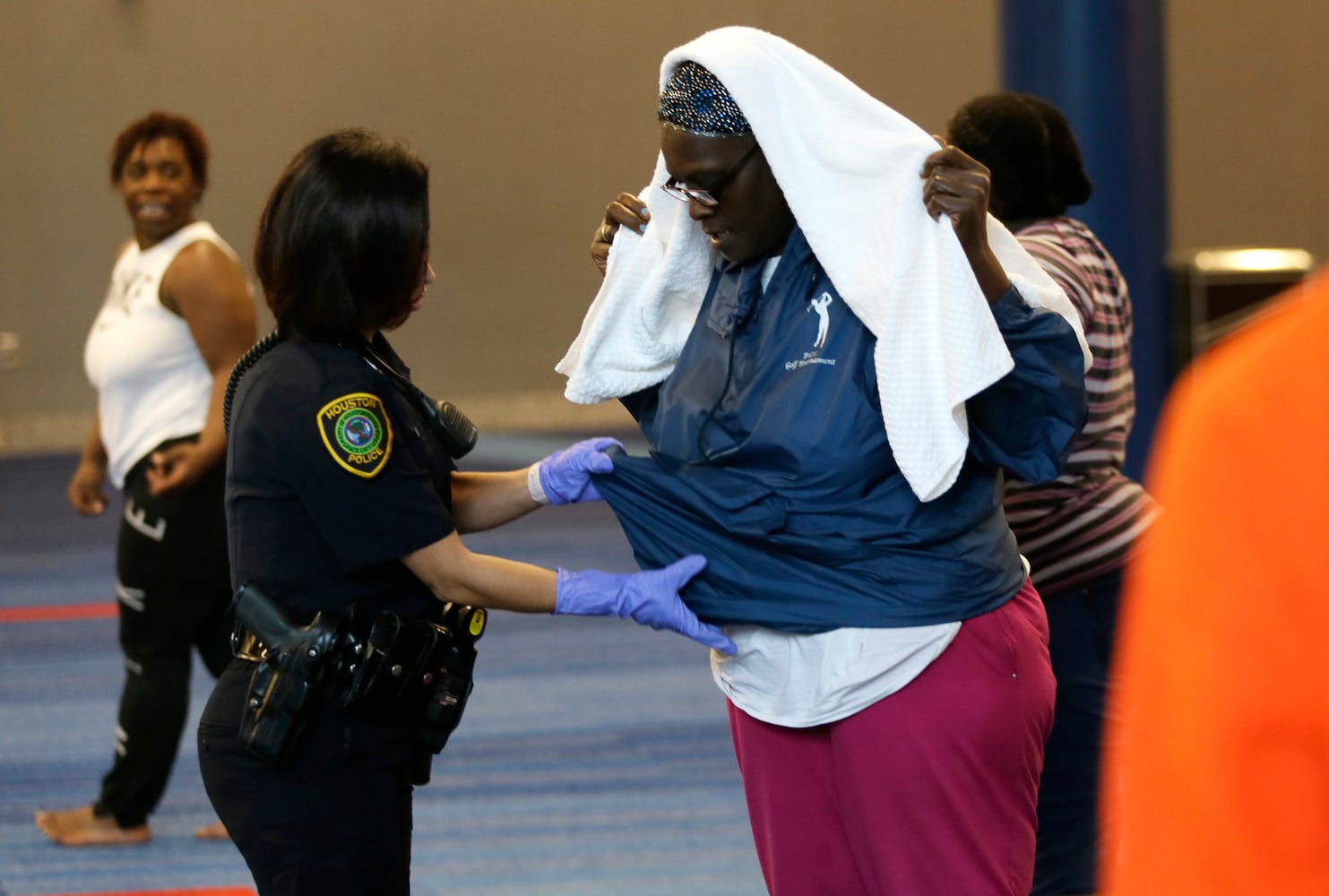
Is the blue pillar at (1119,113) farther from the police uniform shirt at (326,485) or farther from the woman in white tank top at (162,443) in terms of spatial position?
the police uniform shirt at (326,485)

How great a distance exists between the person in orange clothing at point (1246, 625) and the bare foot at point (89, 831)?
3480 mm

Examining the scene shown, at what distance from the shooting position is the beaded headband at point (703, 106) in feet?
5.95

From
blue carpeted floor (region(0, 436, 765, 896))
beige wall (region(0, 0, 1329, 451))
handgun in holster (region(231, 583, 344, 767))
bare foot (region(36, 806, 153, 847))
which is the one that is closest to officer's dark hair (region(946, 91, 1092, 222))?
handgun in holster (region(231, 583, 344, 767))

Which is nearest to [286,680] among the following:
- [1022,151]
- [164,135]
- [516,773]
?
[1022,151]

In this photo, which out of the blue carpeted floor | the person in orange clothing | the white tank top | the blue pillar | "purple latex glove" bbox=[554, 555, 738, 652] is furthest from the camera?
the blue pillar

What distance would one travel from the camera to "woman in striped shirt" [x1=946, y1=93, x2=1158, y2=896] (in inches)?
99.1

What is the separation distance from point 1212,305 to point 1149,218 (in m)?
0.70

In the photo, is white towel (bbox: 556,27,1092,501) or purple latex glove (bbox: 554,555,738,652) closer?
white towel (bbox: 556,27,1092,501)

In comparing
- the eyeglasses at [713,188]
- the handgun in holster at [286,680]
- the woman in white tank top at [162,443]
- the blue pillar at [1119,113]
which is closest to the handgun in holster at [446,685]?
the handgun in holster at [286,680]

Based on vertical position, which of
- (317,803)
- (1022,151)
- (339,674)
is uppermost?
(1022,151)

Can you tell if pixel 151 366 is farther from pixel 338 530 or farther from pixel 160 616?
Result: pixel 338 530

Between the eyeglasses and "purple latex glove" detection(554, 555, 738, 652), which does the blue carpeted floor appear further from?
the eyeglasses

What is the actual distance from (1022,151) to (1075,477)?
0.54 m

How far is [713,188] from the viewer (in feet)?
6.08
